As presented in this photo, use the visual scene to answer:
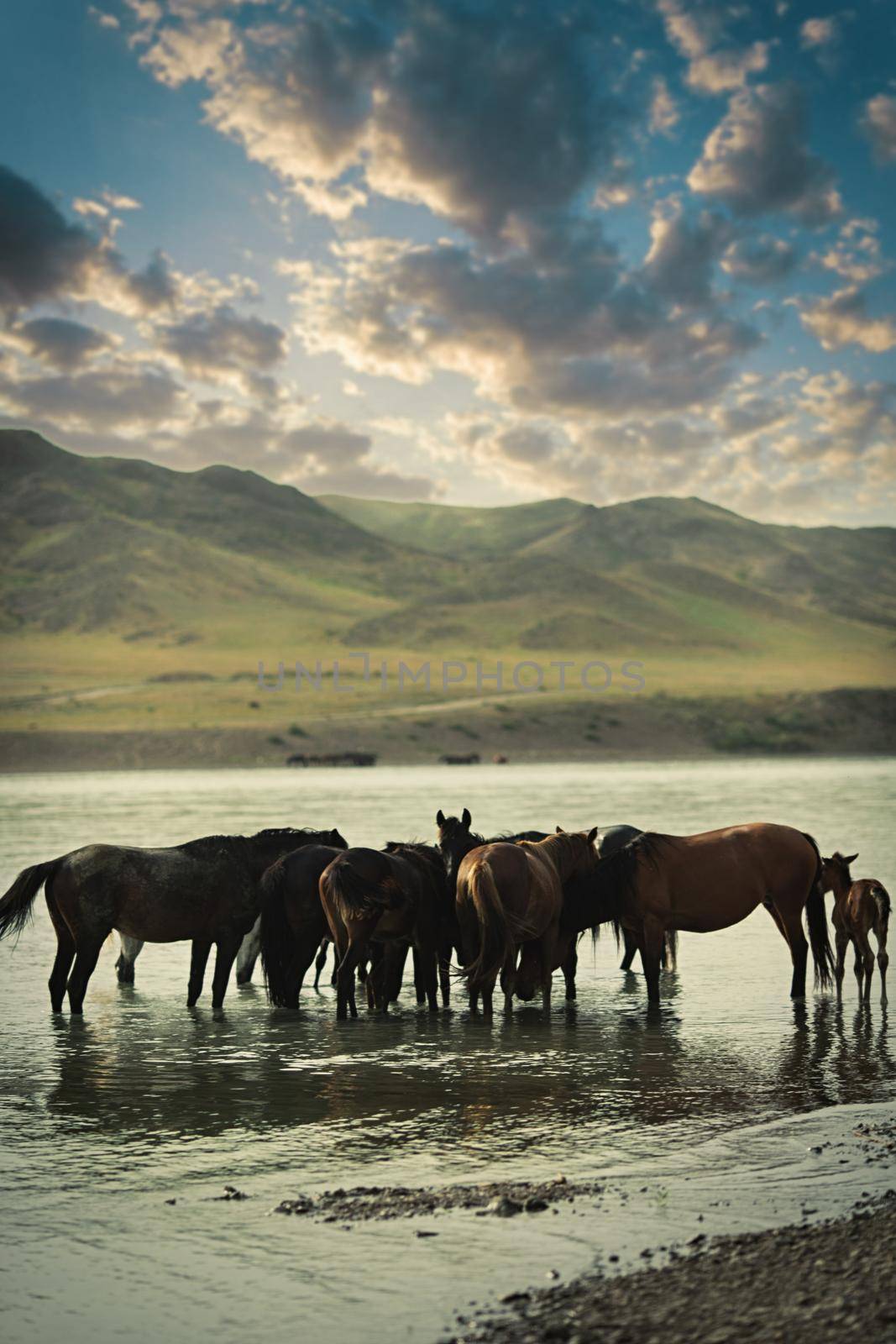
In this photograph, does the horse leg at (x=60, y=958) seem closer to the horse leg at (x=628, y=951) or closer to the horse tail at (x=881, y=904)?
the horse leg at (x=628, y=951)

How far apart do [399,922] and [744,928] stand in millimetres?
7255

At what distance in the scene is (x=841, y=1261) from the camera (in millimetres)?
4910

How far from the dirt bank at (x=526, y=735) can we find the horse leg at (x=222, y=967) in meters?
57.0

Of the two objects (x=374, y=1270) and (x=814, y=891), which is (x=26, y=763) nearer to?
(x=814, y=891)

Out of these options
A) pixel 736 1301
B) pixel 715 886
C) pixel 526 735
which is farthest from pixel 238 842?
pixel 526 735

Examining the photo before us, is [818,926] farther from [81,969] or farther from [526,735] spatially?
[526,735]

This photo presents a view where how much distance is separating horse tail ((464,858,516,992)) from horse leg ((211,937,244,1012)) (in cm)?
211

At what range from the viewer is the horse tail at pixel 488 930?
1051 centimetres

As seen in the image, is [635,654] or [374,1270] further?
[635,654]

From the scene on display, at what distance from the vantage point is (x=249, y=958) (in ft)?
43.2

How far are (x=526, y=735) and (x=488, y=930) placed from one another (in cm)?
7121

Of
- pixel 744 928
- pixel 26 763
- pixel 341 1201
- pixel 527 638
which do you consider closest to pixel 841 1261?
pixel 341 1201

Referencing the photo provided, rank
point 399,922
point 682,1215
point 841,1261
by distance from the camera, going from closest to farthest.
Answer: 1. point 841,1261
2. point 682,1215
3. point 399,922

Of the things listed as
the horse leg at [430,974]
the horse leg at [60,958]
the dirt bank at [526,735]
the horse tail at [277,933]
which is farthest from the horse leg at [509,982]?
the dirt bank at [526,735]
